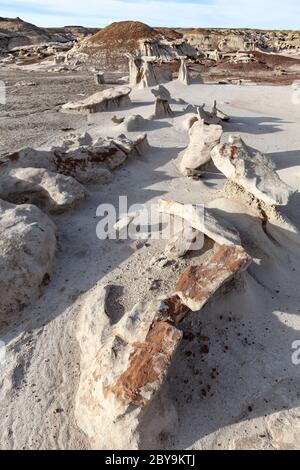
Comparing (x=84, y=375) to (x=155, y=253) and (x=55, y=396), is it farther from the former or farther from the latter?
(x=155, y=253)

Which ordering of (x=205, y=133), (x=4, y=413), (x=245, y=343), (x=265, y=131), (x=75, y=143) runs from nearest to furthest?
(x=4, y=413), (x=245, y=343), (x=205, y=133), (x=75, y=143), (x=265, y=131)

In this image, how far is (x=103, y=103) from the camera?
16.6 m

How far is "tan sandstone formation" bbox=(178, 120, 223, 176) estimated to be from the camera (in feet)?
32.2

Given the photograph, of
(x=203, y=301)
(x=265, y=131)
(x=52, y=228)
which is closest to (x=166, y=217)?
(x=52, y=228)

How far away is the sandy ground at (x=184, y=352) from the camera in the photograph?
170 inches

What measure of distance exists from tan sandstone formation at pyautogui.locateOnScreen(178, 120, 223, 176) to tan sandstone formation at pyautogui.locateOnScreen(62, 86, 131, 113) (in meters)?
6.99

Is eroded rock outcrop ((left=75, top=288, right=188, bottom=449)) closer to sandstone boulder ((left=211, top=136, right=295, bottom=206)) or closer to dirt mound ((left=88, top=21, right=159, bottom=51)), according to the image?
sandstone boulder ((left=211, top=136, right=295, bottom=206))

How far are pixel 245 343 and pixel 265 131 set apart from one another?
1019cm

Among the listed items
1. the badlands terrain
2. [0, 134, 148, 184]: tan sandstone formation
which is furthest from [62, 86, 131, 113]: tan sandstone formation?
[0, 134, 148, 184]: tan sandstone formation

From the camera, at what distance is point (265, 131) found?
44.9ft

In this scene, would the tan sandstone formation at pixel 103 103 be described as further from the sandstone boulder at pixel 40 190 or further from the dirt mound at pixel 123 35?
the dirt mound at pixel 123 35

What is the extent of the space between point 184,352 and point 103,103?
13.7 meters

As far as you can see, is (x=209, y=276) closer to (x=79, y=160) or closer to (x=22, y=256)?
(x=22, y=256)

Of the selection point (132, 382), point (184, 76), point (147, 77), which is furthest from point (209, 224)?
point (184, 76)
